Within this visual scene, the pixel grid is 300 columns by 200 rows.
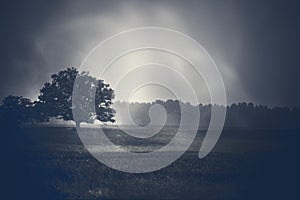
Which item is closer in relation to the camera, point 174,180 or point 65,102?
point 174,180

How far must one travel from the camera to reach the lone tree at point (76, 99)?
60.9 meters

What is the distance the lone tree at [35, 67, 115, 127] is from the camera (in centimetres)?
6093

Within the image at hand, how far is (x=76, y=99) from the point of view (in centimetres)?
6397

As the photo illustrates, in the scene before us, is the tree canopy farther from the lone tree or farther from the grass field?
the grass field

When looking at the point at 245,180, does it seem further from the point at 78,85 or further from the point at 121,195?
the point at 78,85

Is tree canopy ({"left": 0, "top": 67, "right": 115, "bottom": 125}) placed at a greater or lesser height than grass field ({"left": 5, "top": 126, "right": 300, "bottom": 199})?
greater

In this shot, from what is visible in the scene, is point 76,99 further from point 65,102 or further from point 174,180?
point 174,180

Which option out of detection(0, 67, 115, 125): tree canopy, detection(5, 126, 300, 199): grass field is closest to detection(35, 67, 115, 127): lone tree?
detection(0, 67, 115, 125): tree canopy

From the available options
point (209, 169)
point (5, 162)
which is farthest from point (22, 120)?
point (209, 169)

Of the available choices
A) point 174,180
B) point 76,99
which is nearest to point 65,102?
point 76,99

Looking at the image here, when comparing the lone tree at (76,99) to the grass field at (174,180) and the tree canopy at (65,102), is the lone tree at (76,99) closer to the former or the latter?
the tree canopy at (65,102)

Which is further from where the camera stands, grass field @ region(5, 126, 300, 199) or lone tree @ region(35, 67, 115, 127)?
lone tree @ region(35, 67, 115, 127)

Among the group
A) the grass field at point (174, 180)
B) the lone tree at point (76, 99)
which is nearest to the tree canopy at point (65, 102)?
the lone tree at point (76, 99)

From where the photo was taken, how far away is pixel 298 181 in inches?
800
